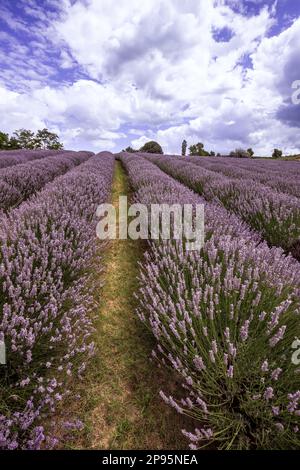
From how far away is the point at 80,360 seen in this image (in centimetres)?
190

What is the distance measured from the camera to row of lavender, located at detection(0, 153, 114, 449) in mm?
1355

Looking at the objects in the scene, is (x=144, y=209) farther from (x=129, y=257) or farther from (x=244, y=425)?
(x=244, y=425)

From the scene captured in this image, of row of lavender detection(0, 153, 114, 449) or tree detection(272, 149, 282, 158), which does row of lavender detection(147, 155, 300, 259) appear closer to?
row of lavender detection(0, 153, 114, 449)

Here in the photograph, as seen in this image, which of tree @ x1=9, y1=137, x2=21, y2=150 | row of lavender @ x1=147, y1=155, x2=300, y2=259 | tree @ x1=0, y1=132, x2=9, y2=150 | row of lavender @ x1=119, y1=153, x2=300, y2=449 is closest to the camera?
row of lavender @ x1=119, y1=153, x2=300, y2=449

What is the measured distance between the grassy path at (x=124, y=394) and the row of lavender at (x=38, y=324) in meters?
0.16

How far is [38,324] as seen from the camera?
1.68 meters

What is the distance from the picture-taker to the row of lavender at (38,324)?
1.36m

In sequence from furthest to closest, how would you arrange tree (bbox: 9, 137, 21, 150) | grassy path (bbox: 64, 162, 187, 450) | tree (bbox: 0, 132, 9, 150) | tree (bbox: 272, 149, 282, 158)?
tree (bbox: 272, 149, 282, 158) < tree (bbox: 9, 137, 21, 150) < tree (bbox: 0, 132, 9, 150) < grassy path (bbox: 64, 162, 187, 450)

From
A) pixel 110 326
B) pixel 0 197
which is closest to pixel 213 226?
pixel 110 326

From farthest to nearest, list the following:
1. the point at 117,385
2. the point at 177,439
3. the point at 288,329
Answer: the point at 117,385 < the point at 288,329 < the point at 177,439

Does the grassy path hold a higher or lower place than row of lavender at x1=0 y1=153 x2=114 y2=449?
lower

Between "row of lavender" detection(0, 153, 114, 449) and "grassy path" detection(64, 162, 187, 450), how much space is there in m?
0.16

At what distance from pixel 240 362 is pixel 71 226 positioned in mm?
1941

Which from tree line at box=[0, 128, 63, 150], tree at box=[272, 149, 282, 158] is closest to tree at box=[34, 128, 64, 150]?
tree line at box=[0, 128, 63, 150]
